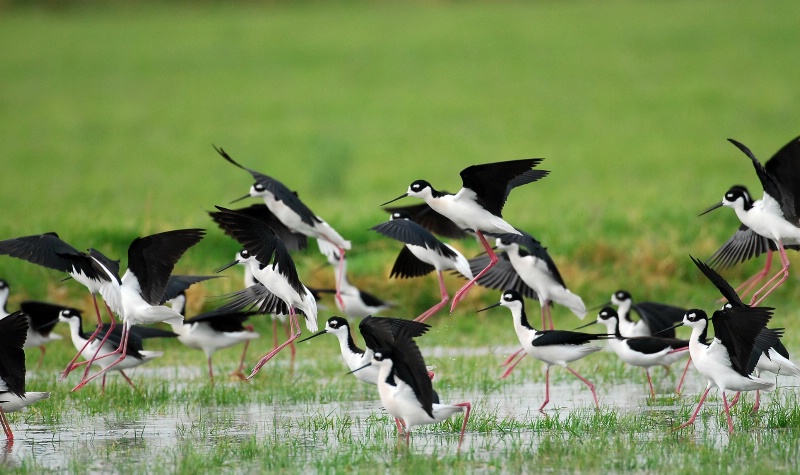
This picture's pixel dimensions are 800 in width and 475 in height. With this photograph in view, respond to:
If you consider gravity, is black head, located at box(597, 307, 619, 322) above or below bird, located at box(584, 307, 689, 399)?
above

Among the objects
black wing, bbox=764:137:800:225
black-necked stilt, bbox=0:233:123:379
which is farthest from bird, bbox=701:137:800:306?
black-necked stilt, bbox=0:233:123:379

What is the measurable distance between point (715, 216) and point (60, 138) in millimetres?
18103

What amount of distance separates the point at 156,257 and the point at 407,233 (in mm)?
2063

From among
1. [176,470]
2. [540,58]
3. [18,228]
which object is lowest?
[176,470]

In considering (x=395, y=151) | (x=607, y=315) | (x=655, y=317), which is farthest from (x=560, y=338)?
(x=395, y=151)

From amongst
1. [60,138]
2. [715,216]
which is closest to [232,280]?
[715,216]

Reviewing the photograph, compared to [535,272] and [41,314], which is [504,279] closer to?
[535,272]

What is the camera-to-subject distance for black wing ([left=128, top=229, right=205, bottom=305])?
354 inches

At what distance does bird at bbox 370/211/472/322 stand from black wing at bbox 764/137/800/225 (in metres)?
2.83

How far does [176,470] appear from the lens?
6613 millimetres

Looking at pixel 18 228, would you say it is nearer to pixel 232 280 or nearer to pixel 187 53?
pixel 232 280

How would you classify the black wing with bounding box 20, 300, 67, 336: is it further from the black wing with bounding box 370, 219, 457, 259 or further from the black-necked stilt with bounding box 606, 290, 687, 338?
the black-necked stilt with bounding box 606, 290, 687, 338

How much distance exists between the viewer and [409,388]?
7.29 metres

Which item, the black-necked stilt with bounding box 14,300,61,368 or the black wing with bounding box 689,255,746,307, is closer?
the black wing with bounding box 689,255,746,307
